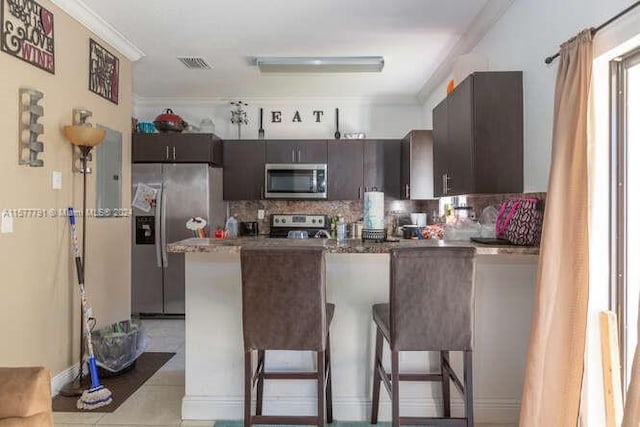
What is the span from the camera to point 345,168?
4848 mm

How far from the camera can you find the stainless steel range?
16.5ft

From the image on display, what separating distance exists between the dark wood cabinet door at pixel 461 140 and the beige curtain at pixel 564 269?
2.02 ft

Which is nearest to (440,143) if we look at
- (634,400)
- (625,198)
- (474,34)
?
(474,34)

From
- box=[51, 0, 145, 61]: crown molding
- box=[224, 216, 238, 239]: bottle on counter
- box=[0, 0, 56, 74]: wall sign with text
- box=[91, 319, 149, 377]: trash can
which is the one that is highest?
box=[51, 0, 145, 61]: crown molding

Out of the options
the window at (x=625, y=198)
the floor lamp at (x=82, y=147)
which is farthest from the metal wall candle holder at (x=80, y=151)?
the window at (x=625, y=198)

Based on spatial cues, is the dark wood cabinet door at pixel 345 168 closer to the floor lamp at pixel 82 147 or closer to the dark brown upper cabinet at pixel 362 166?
the dark brown upper cabinet at pixel 362 166

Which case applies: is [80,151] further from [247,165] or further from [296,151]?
[296,151]

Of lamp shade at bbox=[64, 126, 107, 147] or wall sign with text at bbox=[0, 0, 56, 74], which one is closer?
wall sign with text at bbox=[0, 0, 56, 74]

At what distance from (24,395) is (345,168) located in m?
4.01

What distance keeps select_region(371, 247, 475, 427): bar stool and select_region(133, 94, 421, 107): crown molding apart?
12.0ft

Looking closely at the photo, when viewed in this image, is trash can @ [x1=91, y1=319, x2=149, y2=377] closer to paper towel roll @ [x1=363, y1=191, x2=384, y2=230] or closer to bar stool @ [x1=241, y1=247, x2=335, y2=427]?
bar stool @ [x1=241, y1=247, x2=335, y2=427]

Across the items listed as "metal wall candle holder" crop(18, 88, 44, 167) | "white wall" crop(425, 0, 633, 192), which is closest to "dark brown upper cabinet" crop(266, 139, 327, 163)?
"white wall" crop(425, 0, 633, 192)

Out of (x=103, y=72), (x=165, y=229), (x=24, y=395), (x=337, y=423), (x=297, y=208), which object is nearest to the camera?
(x=24, y=395)

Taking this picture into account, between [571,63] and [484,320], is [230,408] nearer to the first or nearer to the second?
[484,320]
